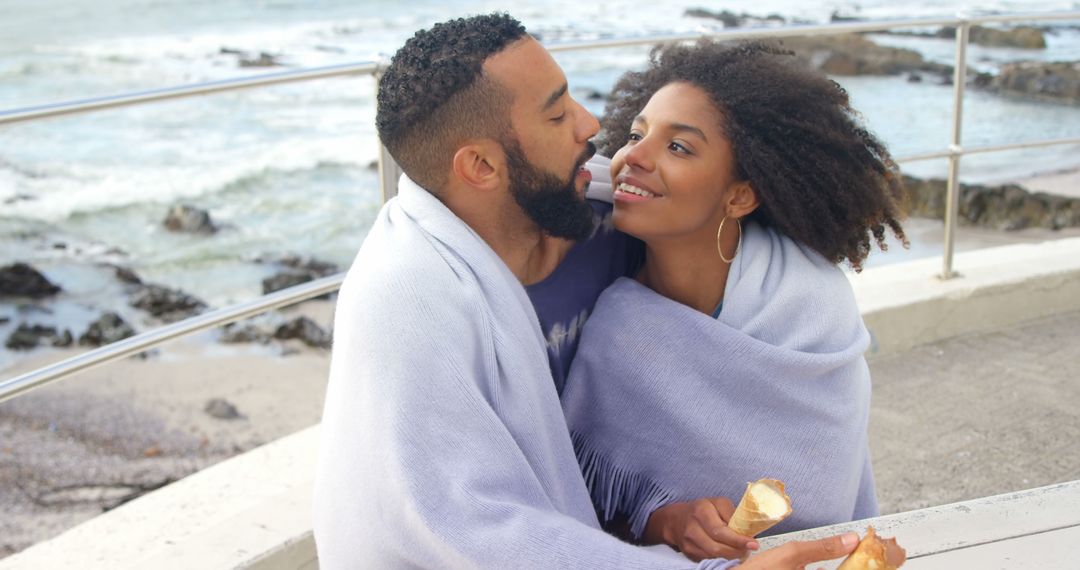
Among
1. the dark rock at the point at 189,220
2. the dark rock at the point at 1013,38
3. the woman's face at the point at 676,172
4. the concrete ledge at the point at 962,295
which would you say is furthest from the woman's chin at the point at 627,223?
the dark rock at the point at 1013,38

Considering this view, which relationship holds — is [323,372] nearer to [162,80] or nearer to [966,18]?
[966,18]

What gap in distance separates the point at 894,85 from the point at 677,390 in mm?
15792

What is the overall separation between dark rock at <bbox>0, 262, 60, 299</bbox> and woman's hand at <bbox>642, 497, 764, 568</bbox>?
28.5 ft

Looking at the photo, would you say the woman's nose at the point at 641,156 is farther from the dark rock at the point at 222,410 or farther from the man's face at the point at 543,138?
the dark rock at the point at 222,410

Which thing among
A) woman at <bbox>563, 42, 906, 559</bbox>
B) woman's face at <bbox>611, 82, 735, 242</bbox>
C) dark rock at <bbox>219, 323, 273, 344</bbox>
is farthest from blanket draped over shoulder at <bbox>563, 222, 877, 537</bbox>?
dark rock at <bbox>219, 323, 273, 344</bbox>

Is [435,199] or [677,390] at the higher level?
[435,199]

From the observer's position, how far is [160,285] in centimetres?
1056

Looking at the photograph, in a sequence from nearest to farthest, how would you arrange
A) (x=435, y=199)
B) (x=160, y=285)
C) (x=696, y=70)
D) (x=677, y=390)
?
1. (x=435, y=199)
2. (x=677, y=390)
3. (x=696, y=70)
4. (x=160, y=285)

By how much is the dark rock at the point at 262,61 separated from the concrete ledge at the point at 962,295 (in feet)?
58.4

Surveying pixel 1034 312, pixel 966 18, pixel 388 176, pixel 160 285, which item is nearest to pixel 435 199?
pixel 388 176

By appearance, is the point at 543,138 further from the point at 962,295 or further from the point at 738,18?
the point at 738,18

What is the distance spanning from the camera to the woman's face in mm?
2004

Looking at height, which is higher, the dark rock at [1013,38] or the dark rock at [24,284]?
the dark rock at [1013,38]

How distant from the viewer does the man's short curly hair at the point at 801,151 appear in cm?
204
